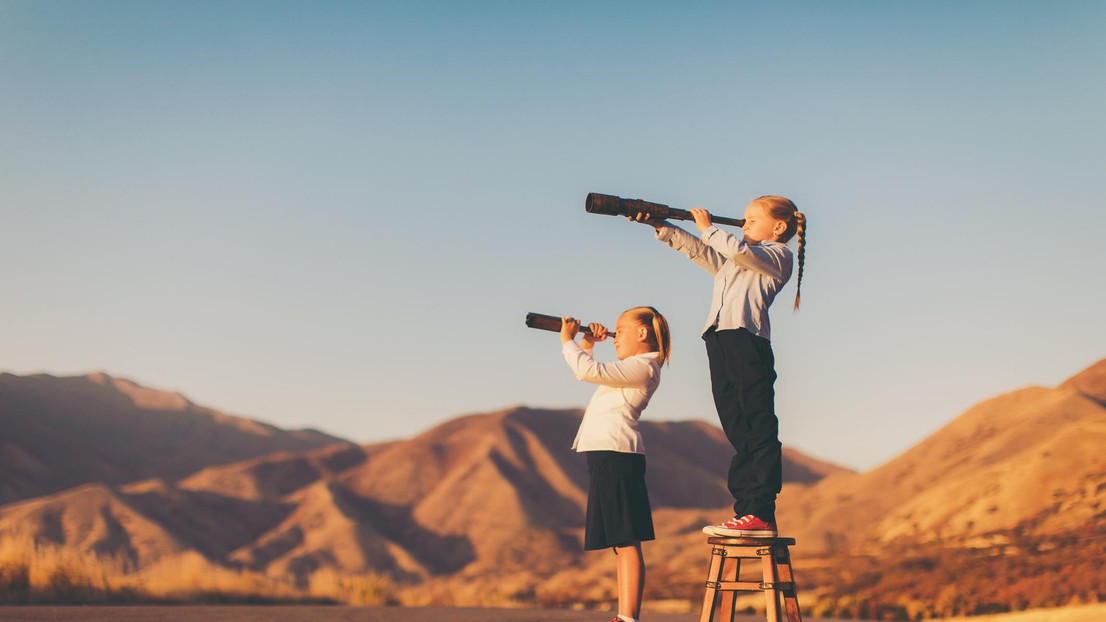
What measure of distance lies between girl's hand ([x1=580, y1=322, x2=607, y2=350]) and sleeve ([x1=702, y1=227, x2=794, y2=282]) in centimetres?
110

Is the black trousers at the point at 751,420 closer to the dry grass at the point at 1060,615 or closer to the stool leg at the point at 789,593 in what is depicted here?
the stool leg at the point at 789,593

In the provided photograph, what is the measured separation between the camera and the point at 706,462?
79938 mm

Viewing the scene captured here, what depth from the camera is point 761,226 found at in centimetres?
604

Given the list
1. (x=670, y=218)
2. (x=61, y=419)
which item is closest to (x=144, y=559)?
(x=61, y=419)

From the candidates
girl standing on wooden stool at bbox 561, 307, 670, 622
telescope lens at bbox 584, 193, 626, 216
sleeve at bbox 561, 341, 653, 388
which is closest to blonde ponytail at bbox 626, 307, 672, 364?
girl standing on wooden stool at bbox 561, 307, 670, 622

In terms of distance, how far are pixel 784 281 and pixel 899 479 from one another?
33.4 metres

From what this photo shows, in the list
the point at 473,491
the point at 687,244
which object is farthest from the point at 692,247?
the point at 473,491

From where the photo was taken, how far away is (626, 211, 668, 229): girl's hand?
5937mm

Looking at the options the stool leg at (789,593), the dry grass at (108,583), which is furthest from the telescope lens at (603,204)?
the dry grass at (108,583)

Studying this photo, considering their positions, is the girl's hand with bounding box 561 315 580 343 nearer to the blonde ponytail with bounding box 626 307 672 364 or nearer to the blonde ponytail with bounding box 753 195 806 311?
the blonde ponytail with bounding box 626 307 672 364

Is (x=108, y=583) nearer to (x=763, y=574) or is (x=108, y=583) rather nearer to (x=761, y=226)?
(x=763, y=574)

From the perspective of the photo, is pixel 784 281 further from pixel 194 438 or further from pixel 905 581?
pixel 194 438

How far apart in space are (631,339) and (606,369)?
1.32 ft

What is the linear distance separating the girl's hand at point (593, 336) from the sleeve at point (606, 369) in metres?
0.29
